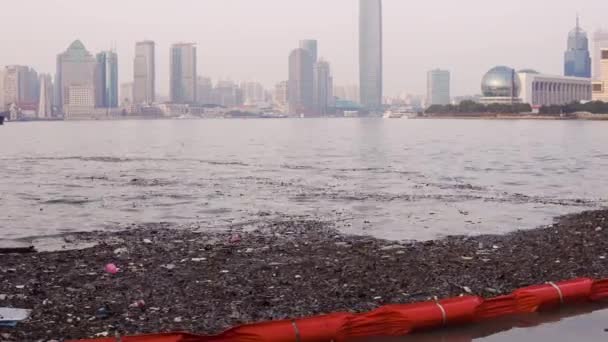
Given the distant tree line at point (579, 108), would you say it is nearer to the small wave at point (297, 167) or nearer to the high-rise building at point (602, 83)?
the high-rise building at point (602, 83)

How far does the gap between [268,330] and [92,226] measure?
31.8 ft

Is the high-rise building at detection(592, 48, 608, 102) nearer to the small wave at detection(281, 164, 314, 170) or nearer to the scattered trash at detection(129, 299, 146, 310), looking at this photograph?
the small wave at detection(281, 164, 314, 170)

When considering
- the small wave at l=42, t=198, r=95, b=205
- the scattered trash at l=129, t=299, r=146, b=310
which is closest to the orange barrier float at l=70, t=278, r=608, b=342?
the scattered trash at l=129, t=299, r=146, b=310

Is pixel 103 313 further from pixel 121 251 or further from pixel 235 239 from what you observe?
pixel 235 239

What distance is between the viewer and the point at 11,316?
283 inches

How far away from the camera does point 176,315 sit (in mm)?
7449

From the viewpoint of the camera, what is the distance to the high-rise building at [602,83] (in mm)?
183250

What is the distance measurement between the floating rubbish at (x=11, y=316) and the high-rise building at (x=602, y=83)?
7583 inches

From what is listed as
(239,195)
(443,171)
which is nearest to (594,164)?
(443,171)

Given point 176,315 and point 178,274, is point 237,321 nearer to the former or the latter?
point 176,315

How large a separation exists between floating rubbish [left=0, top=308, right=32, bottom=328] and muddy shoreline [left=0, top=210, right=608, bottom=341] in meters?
0.10

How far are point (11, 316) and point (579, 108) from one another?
178305 mm

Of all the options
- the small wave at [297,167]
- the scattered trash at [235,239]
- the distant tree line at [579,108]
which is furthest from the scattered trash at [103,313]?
the distant tree line at [579,108]

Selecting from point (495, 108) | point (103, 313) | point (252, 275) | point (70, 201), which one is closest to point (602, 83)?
point (495, 108)
